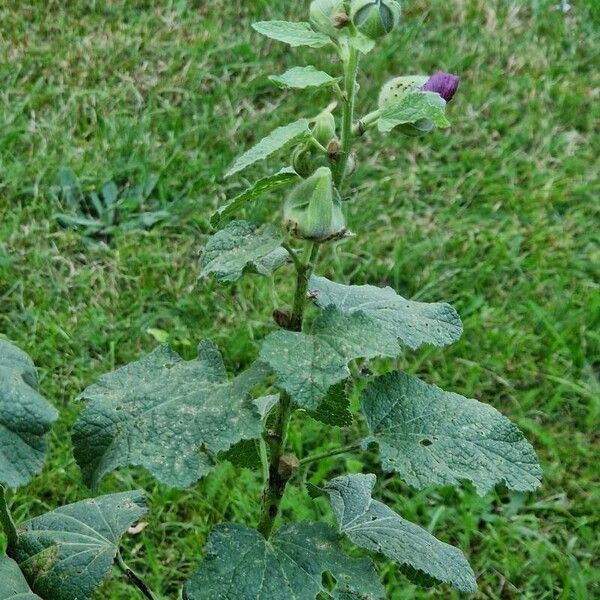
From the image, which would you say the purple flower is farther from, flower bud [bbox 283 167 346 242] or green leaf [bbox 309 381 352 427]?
green leaf [bbox 309 381 352 427]

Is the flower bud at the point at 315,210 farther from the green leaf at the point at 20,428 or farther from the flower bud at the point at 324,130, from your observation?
the green leaf at the point at 20,428

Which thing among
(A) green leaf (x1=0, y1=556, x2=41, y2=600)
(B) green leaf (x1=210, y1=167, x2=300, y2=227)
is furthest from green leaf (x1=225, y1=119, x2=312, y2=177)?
(A) green leaf (x1=0, y1=556, x2=41, y2=600)

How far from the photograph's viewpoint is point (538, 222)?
2764 millimetres

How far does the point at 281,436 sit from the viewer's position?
113cm

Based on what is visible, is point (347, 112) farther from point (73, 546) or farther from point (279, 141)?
point (73, 546)

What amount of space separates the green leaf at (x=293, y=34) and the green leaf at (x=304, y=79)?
0.03 m

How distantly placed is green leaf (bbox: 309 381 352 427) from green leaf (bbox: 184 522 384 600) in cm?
13

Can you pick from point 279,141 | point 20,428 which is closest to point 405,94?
point 279,141

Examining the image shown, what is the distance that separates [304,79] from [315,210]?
0.48 ft

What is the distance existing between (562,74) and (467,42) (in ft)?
1.15

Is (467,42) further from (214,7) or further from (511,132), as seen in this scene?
(214,7)

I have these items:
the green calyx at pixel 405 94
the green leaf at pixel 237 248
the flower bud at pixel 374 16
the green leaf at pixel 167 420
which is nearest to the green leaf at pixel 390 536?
the green leaf at pixel 167 420

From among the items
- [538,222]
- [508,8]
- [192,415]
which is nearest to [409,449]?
[192,415]

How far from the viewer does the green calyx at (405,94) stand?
40.5 inches
